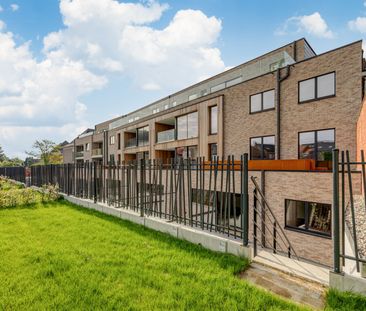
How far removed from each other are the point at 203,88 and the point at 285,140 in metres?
13.3

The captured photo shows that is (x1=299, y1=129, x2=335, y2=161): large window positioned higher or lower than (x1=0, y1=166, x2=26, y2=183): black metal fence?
higher

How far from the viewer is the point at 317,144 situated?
12250 mm

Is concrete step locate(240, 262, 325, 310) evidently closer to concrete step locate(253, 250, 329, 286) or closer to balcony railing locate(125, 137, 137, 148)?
concrete step locate(253, 250, 329, 286)

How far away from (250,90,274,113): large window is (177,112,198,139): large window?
521 cm

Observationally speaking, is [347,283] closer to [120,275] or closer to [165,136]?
[120,275]

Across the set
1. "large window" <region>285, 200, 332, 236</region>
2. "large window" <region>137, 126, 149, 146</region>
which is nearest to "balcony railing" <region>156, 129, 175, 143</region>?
"large window" <region>137, 126, 149, 146</region>

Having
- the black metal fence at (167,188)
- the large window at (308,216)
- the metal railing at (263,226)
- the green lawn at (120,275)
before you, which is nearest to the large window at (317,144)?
the large window at (308,216)

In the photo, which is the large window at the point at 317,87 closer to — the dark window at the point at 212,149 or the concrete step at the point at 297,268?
the dark window at the point at 212,149

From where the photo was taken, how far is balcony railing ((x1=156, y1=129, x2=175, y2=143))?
849 inches

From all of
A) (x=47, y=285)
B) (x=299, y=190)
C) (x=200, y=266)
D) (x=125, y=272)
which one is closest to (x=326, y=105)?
(x=299, y=190)

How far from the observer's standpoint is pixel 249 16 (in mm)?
9602

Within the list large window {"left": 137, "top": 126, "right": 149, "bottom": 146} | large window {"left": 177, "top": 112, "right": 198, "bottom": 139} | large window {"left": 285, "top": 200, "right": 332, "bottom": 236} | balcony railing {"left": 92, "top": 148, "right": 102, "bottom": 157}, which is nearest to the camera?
large window {"left": 285, "top": 200, "right": 332, "bottom": 236}

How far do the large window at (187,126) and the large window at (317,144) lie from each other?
8359mm

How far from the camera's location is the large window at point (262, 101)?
1447 cm
